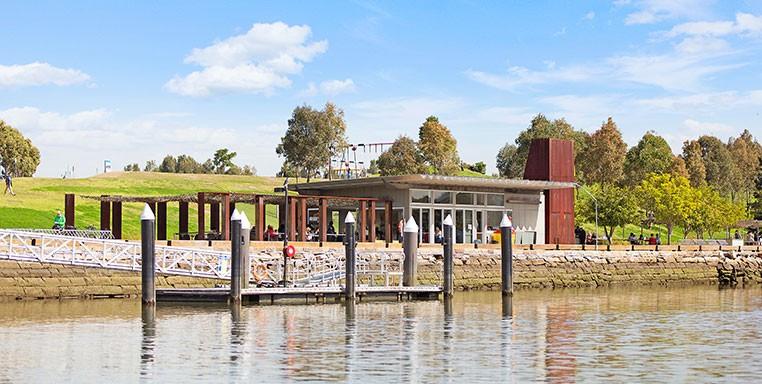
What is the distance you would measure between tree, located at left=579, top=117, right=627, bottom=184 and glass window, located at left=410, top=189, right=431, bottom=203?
200 ft

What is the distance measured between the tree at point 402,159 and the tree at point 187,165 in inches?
2282

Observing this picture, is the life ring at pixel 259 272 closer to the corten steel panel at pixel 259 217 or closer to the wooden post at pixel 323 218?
the corten steel panel at pixel 259 217

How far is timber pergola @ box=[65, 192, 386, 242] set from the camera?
49.6 m

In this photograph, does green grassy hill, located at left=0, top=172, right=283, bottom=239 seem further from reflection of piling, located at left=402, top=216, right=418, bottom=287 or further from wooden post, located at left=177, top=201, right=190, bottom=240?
reflection of piling, located at left=402, top=216, right=418, bottom=287

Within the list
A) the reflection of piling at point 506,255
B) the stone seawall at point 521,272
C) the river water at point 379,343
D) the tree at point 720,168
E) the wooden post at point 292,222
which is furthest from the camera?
the tree at point 720,168

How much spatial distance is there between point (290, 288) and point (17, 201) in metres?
44.9

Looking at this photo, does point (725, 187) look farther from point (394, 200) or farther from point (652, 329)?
point (652, 329)

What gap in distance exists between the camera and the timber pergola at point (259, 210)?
49.6 m

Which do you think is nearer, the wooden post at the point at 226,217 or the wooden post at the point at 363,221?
the wooden post at the point at 226,217

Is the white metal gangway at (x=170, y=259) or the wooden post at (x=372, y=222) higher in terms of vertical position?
the wooden post at (x=372, y=222)

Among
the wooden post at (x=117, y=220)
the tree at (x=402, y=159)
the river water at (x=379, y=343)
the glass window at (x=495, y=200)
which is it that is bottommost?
the river water at (x=379, y=343)

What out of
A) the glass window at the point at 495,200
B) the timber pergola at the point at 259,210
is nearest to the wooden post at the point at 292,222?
the timber pergola at the point at 259,210

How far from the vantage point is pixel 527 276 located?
5562cm

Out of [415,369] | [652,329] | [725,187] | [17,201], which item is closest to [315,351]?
[415,369]
